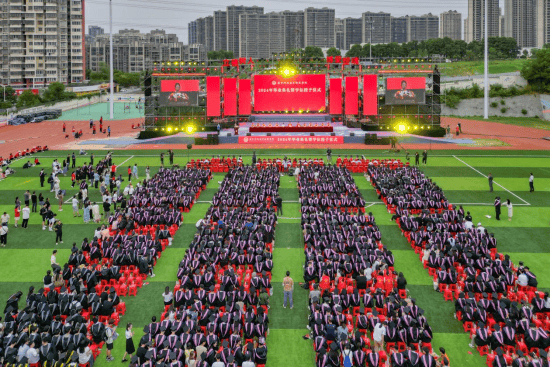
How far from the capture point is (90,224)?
25375mm

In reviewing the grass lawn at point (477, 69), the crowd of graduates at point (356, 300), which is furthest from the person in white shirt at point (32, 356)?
the grass lawn at point (477, 69)

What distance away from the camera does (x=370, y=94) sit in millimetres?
55219

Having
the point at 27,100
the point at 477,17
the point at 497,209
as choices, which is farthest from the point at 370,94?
the point at 477,17

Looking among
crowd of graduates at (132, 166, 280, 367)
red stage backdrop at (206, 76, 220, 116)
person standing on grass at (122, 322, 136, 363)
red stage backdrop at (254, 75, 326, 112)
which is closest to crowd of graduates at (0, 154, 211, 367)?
person standing on grass at (122, 322, 136, 363)

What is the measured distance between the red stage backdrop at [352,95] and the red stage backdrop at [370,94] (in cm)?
118

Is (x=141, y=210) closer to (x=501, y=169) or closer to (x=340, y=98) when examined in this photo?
(x=501, y=169)

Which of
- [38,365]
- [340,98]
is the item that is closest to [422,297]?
[38,365]

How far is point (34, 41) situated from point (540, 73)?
113 metres

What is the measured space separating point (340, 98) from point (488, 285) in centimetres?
4336

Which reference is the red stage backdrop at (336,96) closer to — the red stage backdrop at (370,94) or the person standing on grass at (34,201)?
the red stage backdrop at (370,94)

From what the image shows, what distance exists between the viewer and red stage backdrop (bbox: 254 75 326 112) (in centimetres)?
5716

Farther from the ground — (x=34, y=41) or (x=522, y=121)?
(x=34, y=41)

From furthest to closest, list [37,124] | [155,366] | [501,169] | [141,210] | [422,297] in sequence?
[37,124], [501,169], [141,210], [422,297], [155,366]

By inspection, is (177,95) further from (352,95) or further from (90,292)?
(90,292)
